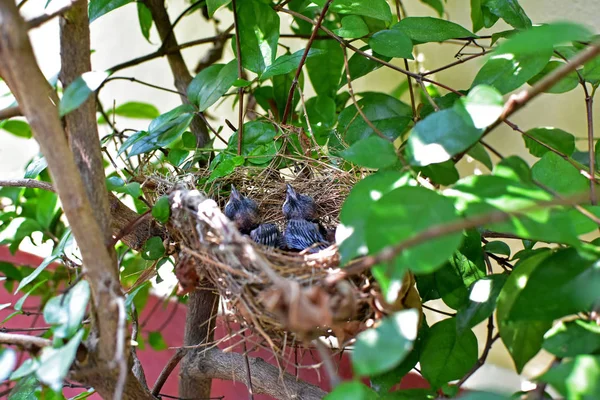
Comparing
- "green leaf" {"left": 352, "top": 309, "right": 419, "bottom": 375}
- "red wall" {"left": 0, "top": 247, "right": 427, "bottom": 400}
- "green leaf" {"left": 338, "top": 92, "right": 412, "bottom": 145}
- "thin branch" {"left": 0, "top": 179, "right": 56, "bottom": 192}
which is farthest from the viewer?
"red wall" {"left": 0, "top": 247, "right": 427, "bottom": 400}

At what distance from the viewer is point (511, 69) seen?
708 mm

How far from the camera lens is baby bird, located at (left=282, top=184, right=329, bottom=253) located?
81cm

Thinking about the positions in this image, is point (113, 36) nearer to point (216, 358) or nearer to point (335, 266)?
point (216, 358)

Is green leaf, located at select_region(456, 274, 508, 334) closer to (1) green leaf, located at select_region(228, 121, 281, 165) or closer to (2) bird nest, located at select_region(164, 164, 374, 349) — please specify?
(2) bird nest, located at select_region(164, 164, 374, 349)

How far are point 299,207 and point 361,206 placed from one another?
40cm

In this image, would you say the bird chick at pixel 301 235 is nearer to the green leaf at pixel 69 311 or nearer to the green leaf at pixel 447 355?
the green leaf at pixel 447 355

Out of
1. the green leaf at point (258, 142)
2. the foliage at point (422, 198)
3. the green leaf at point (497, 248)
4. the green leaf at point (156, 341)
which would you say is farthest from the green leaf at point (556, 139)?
the green leaf at point (156, 341)

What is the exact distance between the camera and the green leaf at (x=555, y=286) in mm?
535

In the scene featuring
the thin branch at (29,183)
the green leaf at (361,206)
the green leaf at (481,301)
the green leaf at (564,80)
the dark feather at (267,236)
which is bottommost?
the green leaf at (481,301)

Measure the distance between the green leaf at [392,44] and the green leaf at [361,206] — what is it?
0.34 meters

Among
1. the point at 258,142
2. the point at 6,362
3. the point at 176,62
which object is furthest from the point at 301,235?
the point at 176,62

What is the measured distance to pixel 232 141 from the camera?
97 cm

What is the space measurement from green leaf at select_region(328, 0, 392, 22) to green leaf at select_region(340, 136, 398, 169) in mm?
329

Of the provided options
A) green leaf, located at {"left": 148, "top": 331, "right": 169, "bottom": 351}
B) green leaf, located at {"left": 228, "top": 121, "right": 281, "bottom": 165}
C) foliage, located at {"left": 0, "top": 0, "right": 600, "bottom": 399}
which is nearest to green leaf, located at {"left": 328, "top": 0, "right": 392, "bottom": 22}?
foliage, located at {"left": 0, "top": 0, "right": 600, "bottom": 399}
